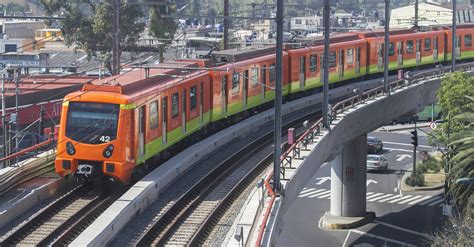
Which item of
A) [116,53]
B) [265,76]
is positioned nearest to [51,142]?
[116,53]

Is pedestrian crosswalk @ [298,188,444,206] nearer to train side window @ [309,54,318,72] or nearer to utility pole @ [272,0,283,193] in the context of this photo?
train side window @ [309,54,318,72]

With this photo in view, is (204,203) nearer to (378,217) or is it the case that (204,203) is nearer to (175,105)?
(175,105)

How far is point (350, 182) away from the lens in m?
45.1

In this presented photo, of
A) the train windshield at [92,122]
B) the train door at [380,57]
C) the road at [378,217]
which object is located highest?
the train door at [380,57]

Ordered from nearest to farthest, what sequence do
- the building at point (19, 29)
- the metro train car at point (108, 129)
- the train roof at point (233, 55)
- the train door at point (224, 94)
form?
the metro train car at point (108, 129), the train door at point (224, 94), the train roof at point (233, 55), the building at point (19, 29)

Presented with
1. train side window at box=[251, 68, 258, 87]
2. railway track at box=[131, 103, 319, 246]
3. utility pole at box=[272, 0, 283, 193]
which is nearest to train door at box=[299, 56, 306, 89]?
train side window at box=[251, 68, 258, 87]

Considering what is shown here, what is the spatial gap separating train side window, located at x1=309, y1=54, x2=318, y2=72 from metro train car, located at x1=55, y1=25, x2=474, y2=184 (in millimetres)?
45

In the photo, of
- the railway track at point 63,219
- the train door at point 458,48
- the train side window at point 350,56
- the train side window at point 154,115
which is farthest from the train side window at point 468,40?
the railway track at point 63,219

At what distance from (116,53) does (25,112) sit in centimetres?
1180

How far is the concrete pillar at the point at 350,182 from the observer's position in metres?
44.3

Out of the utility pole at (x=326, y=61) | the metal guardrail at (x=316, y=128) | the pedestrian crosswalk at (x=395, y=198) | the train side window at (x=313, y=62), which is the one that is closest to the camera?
the metal guardrail at (x=316, y=128)

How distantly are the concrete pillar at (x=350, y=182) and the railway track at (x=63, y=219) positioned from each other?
23.0m

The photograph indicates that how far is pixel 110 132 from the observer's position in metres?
22.3

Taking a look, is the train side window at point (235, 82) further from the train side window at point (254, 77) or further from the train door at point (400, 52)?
the train door at point (400, 52)
